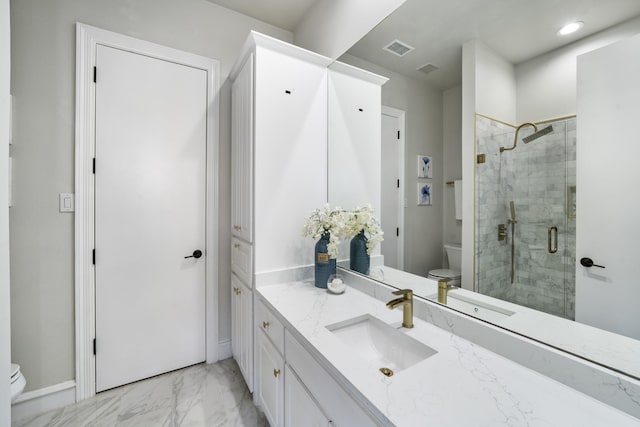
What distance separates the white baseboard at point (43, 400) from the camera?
1554 mm

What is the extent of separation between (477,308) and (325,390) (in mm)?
630

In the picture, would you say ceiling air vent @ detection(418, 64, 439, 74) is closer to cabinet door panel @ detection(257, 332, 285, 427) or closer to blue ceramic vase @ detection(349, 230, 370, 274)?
blue ceramic vase @ detection(349, 230, 370, 274)

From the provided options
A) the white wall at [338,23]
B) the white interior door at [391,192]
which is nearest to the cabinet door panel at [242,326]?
the white interior door at [391,192]

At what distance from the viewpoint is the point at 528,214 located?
0.86 meters

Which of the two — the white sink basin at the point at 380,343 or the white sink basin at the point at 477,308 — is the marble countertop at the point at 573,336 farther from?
the white sink basin at the point at 380,343

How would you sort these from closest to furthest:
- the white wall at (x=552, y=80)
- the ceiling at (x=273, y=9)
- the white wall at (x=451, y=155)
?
the white wall at (x=552, y=80) → the white wall at (x=451, y=155) → the ceiling at (x=273, y=9)

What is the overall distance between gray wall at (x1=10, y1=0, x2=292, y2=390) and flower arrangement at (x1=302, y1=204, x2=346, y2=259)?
60.1 inches

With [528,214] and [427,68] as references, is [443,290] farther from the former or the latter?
[427,68]

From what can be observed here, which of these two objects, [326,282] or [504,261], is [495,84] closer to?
[504,261]

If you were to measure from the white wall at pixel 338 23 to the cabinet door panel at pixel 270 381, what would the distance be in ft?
5.97

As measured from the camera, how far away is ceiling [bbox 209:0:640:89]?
29.0 inches

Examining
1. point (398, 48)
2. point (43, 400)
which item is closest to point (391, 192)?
point (398, 48)

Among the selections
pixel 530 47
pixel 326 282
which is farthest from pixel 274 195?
pixel 530 47

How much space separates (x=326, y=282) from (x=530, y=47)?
133 centimetres
